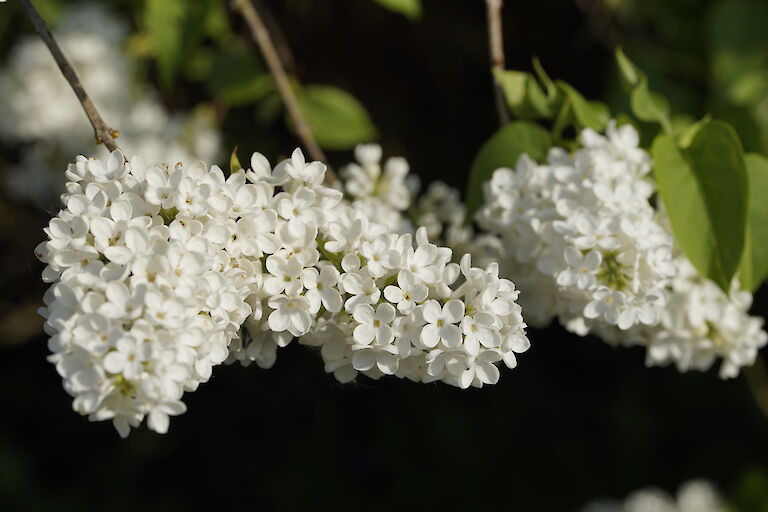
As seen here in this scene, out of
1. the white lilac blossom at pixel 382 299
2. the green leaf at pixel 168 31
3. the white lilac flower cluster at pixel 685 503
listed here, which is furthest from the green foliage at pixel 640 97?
the white lilac flower cluster at pixel 685 503

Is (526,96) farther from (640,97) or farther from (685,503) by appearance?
(685,503)

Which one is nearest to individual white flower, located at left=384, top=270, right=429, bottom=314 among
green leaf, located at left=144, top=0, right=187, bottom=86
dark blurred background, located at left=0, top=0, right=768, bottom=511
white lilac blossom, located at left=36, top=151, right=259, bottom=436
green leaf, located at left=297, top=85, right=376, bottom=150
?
white lilac blossom, located at left=36, top=151, right=259, bottom=436

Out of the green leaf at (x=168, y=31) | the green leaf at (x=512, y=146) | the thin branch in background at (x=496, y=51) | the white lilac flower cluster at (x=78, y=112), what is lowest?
the green leaf at (x=512, y=146)

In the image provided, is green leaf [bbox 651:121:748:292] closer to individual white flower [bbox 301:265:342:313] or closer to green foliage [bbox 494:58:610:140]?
green foliage [bbox 494:58:610:140]

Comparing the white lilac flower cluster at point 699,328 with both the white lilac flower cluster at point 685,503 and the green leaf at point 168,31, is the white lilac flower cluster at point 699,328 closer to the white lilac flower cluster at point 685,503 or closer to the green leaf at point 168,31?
the green leaf at point 168,31

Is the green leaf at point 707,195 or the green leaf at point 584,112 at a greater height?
the green leaf at point 584,112
